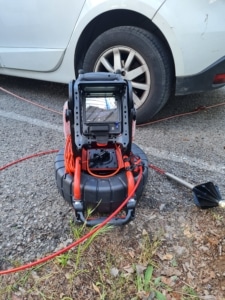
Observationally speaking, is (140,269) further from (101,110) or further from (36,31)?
(36,31)

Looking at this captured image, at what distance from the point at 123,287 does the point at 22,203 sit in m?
0.82

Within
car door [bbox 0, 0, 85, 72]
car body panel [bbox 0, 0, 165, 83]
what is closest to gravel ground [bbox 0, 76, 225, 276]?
car body panel [bbox 0, 0, 165, 83]

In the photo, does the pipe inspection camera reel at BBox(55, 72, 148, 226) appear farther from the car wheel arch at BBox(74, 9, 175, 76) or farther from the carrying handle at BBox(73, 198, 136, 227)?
the car wheel arch at BBox(74, 9, 175, 76)

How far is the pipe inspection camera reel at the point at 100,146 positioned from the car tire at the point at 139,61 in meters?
0.93

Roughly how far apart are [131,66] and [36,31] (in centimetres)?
105

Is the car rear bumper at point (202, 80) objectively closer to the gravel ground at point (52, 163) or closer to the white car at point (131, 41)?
the white car at point (131, 41)

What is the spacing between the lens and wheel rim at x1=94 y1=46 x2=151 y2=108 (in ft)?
8.69

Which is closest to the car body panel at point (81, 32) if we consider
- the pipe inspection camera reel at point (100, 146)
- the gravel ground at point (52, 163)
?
the gravel ground at point (52, 163)

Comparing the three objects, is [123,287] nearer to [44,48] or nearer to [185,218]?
[185,218]

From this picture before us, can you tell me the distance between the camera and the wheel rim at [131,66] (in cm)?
265

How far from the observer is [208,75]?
2533 millimetres

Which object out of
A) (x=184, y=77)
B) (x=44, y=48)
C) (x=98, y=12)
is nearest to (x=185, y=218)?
(x=184, y=77)

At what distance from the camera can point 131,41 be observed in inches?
102

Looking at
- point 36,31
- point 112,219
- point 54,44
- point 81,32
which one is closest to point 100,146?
point 112,219
